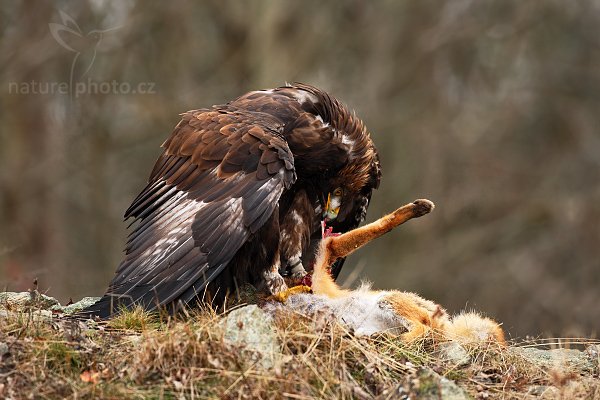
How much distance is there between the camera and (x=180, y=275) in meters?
5.67

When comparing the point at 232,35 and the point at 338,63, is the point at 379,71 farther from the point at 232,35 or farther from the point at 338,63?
the point at 232,35

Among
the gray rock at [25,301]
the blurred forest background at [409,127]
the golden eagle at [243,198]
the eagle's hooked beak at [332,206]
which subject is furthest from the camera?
the blurred forest background at [409,127]

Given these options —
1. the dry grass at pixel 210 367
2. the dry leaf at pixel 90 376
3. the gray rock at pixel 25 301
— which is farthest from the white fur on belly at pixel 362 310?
the dry leaf at pixel 90 376

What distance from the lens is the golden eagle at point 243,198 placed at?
575 centimetres

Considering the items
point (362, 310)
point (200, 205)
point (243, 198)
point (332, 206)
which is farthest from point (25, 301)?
point (332, 206)

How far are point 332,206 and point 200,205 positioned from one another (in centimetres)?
153

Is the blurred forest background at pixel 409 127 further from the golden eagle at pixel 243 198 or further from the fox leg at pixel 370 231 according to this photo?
the fox leg at pixel 370 231

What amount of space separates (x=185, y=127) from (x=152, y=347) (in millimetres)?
2543

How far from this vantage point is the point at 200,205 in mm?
6105

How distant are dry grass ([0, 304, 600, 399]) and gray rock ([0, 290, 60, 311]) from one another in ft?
1.12

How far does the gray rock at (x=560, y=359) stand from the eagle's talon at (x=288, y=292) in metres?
1.37

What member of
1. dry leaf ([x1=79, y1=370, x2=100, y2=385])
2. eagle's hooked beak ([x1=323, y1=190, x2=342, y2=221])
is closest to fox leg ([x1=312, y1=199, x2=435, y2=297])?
eagle's hooked beak ([x1=323, y1=190, x2=342, y2=221])

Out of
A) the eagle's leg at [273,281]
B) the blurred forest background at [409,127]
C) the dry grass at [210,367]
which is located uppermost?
the blurred forest background at [409,127]

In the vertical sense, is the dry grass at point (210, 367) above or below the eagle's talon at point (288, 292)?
below
